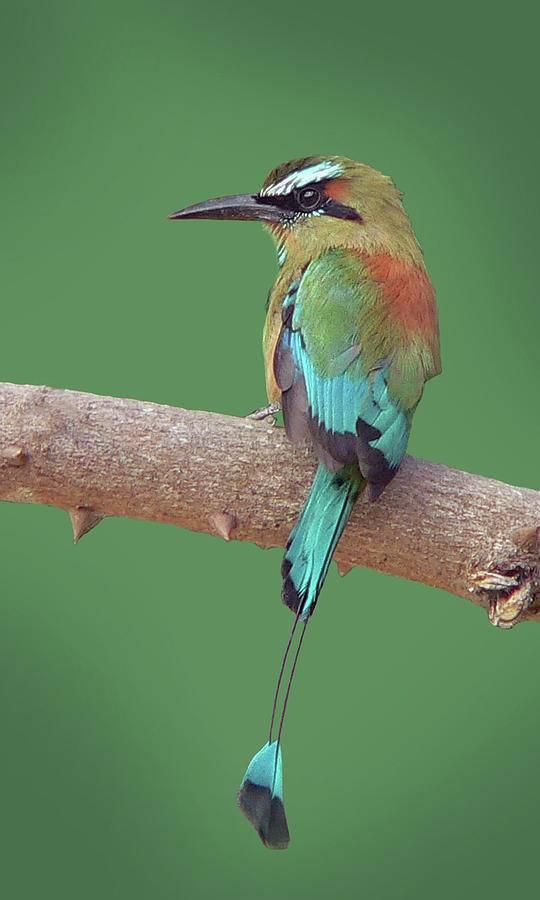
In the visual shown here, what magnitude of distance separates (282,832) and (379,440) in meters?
0.69

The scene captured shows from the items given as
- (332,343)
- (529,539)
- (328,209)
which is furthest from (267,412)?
(529,539)

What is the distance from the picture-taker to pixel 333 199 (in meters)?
2.07

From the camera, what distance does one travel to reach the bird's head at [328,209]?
6.71ft

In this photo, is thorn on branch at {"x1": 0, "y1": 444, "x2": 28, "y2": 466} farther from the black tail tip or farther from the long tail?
the black tail tip

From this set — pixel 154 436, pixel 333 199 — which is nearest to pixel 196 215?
pixel 333 199

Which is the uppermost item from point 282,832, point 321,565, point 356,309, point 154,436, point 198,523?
point 356,309

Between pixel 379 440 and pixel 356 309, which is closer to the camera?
pixel 379 440

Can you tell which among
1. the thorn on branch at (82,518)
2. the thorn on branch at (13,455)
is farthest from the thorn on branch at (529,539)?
the thorn on branch at (13,455)

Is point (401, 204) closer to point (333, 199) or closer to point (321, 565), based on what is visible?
point (333, 199)

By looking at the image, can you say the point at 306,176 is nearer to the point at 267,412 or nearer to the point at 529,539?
the point at 267,412

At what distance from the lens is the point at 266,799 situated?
5.49 ft

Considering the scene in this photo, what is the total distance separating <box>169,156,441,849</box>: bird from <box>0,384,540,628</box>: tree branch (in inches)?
3.5

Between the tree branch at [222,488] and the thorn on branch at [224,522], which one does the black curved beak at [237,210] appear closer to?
the tree branch at [222,488]

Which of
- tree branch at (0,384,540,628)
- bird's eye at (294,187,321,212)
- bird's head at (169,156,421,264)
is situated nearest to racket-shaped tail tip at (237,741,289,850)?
tree branch at (0,384,540,628)
